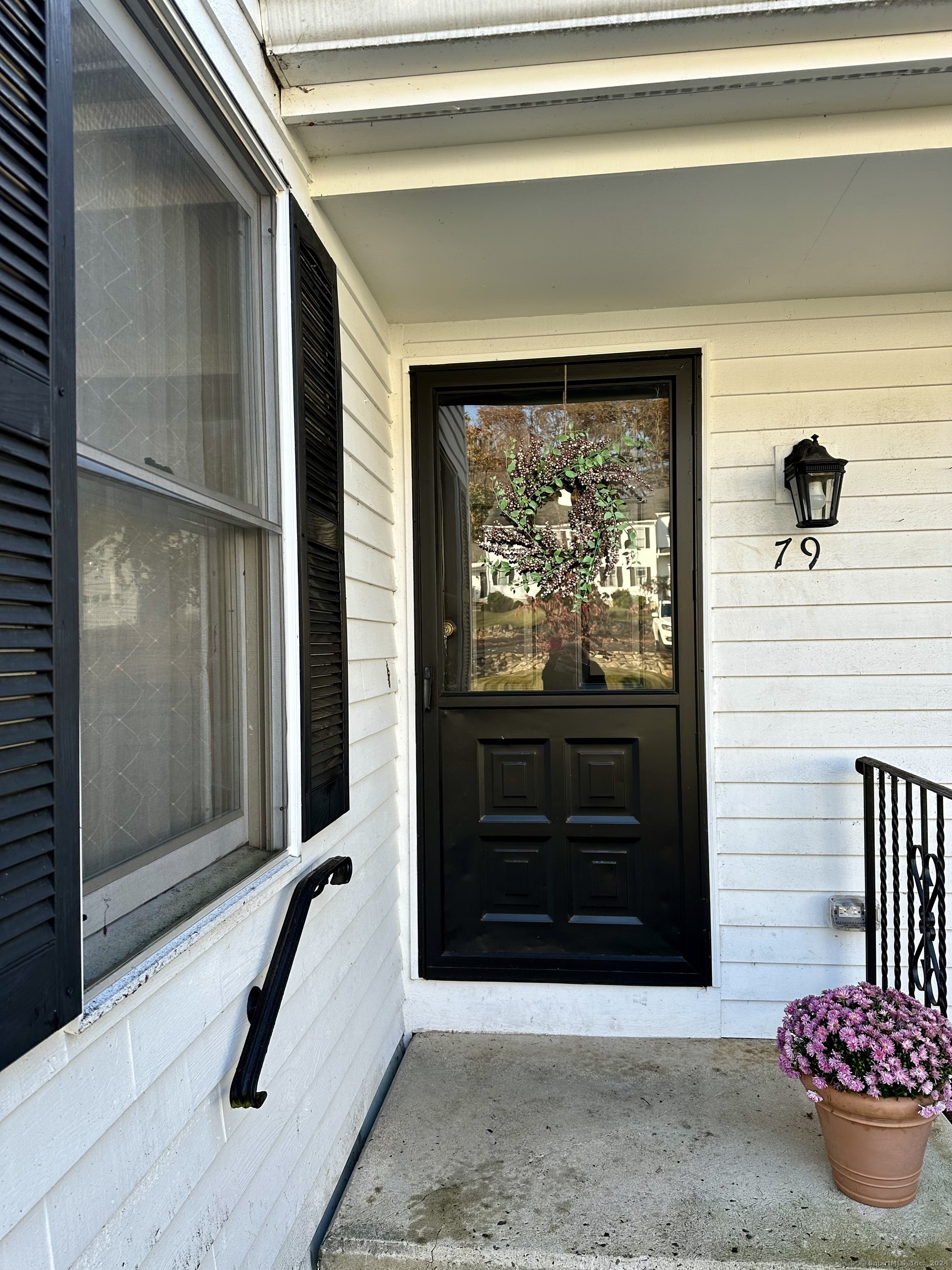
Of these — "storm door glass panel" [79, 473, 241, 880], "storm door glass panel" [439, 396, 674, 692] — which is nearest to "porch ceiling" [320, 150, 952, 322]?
"storm door glass panel" [439, 396, 674, 692]

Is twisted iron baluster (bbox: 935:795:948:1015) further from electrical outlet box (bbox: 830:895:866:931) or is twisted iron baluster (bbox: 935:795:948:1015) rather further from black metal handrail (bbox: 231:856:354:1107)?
black metal handrail (bbox: 231:856:354:1107)

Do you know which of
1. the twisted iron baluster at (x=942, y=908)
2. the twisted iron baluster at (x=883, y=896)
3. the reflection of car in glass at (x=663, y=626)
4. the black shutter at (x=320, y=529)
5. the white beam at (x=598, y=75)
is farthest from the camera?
the reflection of car in glass at (x=663, y=626)

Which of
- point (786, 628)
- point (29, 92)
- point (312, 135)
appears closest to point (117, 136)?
point (29, 92)

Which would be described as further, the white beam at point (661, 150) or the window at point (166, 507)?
the white beam at point (661, 150)

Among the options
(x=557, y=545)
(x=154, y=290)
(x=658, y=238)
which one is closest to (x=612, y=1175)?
(x=557, y=545)

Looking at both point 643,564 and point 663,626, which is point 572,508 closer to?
point 643,564

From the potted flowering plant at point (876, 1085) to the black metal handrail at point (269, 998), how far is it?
1.28 m

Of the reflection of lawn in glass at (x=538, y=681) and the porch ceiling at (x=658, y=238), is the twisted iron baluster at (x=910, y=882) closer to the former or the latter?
the reflection of lawn in glass at (x=538, y=681)

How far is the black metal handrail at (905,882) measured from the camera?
2.21 m

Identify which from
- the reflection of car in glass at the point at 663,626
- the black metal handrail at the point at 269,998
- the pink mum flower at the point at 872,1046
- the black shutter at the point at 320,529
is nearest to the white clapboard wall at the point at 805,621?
the reflection of car in glass at the point at 663,626

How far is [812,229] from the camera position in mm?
2256

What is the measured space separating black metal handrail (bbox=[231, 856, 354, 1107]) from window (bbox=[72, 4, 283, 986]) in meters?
0.12

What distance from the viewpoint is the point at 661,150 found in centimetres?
191

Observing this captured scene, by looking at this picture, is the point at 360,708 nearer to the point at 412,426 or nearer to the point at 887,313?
the point at 412,426
